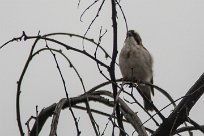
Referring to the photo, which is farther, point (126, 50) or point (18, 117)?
point (126, 50)

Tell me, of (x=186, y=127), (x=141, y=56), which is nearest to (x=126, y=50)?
(x=141, y=56)

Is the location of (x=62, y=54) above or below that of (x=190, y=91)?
above

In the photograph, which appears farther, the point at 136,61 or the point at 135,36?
the point at 135,36

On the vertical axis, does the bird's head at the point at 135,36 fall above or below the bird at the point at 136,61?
above

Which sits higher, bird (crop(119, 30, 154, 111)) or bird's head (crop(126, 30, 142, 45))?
bird's head (crop(126, 30, 142, 45))

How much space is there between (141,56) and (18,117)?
12.0ft

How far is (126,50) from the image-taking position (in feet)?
22.3

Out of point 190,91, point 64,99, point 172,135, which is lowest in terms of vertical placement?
point 172,135

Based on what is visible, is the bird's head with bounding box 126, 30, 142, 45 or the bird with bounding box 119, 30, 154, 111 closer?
the bird with bounding box 119, 30, 154, 111

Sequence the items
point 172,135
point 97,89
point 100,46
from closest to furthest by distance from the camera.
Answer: point 172,135 → point 100,46 → point 97,89

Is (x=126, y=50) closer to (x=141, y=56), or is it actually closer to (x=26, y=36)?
(x=141, y=56)

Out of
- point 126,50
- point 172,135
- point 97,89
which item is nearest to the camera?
point 172,135

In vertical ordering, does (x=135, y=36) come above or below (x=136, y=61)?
above

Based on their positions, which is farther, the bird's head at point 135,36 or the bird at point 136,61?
the bird's head at point 135,36
